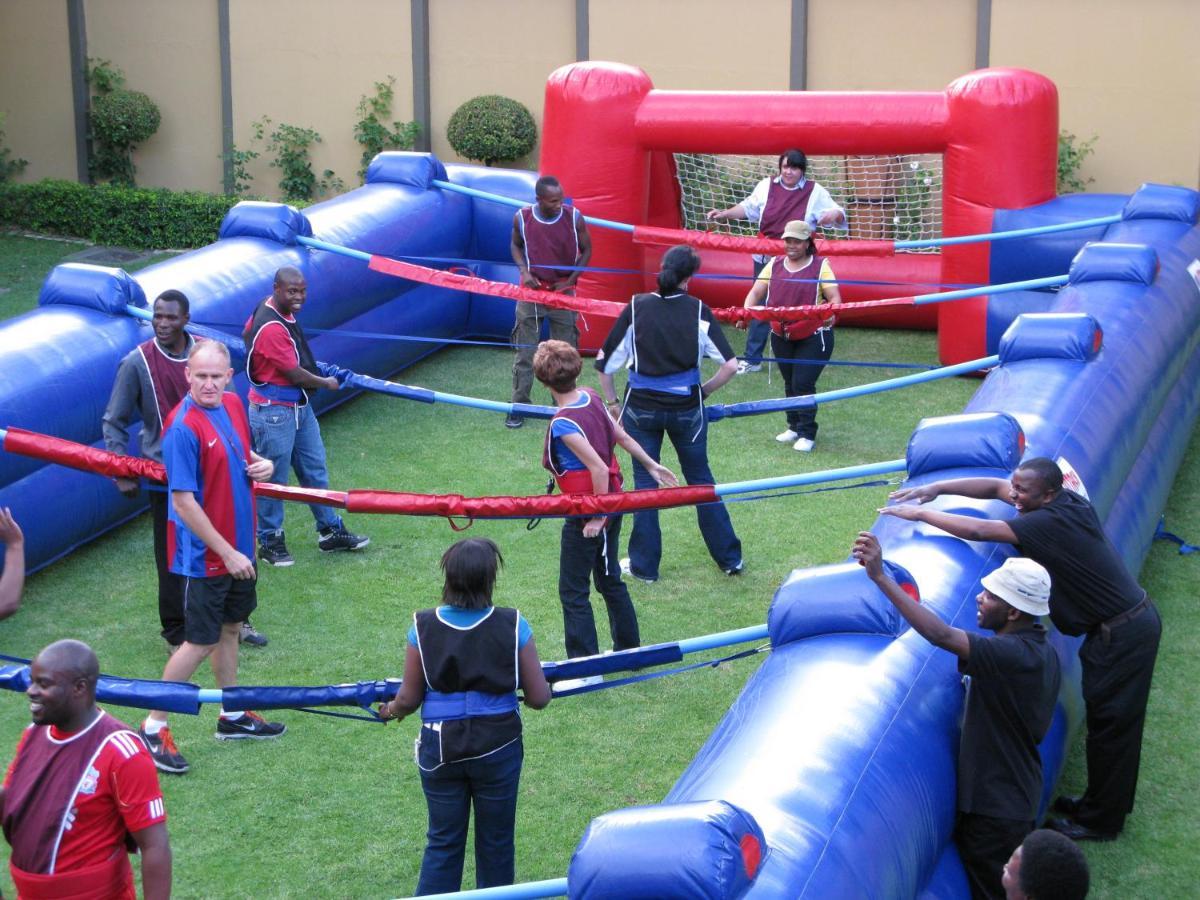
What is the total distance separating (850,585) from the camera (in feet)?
15.5

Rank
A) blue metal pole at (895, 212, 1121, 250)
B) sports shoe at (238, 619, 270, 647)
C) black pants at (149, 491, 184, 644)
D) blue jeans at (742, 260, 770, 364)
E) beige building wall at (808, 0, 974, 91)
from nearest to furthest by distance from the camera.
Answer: black pants at (149, 491, 184, 644)
sports shoe at (238, 619, 270, 647)
blue metal pole at (895, 212, 1121, 250)
blue jeans at (742, 260, 770, 364)
beige building wall at (808, 0, 974, 91)

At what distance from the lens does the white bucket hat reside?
4395 millimetres

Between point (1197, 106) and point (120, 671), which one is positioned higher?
point (1197, 106)

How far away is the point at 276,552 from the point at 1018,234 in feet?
16.8

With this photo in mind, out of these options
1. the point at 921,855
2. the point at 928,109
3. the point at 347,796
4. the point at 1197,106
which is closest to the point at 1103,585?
the point at 921,855

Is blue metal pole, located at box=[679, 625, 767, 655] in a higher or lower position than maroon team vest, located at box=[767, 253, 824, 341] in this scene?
lower

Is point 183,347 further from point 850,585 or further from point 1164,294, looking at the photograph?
point 1164,294

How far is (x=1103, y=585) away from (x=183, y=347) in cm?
396

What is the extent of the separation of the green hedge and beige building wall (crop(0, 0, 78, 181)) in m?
1.13

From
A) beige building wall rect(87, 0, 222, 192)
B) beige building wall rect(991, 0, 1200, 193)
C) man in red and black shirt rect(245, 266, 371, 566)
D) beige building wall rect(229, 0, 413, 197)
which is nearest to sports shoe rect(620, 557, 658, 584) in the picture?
man in red and black shirt rect(245, 266, 371, 566)

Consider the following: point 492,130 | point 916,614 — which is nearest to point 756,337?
point 492,130

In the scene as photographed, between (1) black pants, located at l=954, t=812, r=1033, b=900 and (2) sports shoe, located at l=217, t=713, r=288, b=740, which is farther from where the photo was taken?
(2) sports shoe, located at l=217, t=713, r=288, b=740

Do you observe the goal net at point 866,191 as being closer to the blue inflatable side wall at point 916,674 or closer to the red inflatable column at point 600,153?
the red inflatable column at point 600,153

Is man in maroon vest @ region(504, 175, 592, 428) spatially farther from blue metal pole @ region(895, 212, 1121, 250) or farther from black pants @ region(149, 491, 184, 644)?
black pants @ region(149, 491, 184, 644)
